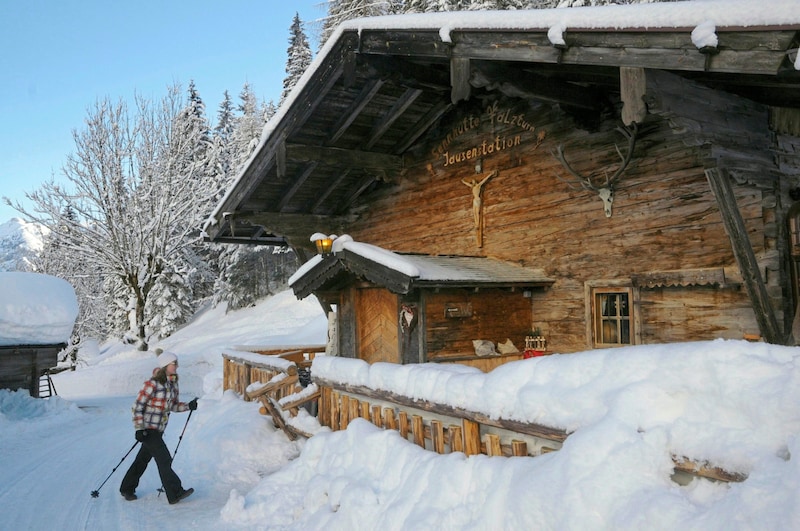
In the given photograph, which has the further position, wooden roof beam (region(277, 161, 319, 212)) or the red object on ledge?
wooden roof beam (region(277, 161, 319, 212))

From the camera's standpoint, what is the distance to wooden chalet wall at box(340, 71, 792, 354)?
6633mm

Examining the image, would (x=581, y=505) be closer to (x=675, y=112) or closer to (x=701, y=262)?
(x=675, y=112)

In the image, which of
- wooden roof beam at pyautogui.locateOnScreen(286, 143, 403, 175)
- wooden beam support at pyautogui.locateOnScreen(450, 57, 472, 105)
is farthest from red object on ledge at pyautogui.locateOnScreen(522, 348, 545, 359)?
wooden roof beam at pyautogui.locateOnScreen(286, 143, 403, 175)

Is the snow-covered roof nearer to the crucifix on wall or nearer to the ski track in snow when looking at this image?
the ski track in snow

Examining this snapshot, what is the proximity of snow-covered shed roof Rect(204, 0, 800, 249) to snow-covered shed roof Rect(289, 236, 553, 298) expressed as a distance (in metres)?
2.27

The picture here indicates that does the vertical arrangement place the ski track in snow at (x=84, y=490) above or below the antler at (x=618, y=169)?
below

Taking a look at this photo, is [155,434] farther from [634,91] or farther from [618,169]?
[618,169]

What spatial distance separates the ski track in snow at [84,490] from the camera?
21.3 ft

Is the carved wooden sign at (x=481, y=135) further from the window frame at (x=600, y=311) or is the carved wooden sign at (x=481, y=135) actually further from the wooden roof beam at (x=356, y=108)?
the window frame at (x=600, y=311)

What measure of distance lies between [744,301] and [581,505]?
5523mm

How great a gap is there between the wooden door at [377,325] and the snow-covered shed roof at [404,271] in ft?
2.02

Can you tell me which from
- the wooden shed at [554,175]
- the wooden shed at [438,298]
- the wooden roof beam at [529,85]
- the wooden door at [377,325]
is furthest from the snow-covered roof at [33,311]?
the wooden roof beam at [529,85]

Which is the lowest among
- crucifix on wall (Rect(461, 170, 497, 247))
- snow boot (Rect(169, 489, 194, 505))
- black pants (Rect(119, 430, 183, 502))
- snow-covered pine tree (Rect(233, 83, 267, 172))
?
snow boot (Rect(169, 489, 194, 505))

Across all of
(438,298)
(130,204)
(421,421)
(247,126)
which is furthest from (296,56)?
(421,421)
